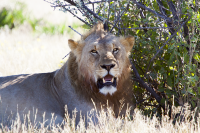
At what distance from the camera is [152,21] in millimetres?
4477

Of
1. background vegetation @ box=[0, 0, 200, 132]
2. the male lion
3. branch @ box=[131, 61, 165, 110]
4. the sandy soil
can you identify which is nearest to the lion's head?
the male lion

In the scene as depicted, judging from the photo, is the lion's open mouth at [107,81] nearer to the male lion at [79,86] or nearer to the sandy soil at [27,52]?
the male lion at [79,86]

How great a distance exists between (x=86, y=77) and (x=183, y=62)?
4.92ft

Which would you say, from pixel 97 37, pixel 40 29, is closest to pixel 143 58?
pixel 97 37

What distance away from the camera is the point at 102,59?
3.62 metres

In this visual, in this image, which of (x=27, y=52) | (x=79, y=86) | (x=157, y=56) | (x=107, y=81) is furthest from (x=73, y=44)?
(x=27, y=52)

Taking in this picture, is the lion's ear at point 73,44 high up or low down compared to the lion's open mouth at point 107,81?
up

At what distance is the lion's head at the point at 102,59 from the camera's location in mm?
3625

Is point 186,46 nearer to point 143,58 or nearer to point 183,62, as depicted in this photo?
point 183,62

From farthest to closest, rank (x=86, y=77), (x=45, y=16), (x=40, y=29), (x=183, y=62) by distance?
1. (x=45, y=16)
2. (x=40, y=29)
3. (x=183, y=62)
4. (x=86, y=77)

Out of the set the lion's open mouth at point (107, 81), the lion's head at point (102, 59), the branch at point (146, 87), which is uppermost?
the lion's head at point (102, 59)

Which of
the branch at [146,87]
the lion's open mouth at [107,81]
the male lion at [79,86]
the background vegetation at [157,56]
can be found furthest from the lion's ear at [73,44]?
the branch at [146,87]

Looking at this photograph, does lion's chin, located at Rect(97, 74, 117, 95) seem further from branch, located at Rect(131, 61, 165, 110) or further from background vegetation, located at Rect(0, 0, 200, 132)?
branch, located at Rect(131, 61, 165, 110)

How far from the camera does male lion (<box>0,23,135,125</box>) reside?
380 cm
